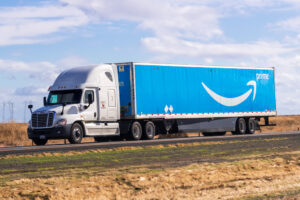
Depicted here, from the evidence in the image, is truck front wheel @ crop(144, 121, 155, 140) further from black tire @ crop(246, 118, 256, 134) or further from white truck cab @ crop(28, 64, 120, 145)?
black tire @ crop(246, 118, 256, 134)

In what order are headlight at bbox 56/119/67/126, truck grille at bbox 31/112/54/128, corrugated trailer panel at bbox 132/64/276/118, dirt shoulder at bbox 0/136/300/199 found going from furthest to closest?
corrugated trailer panel at bbox 132/64/276/118
truck grille at bbox 31/112/54/128
headlight at bbox 56/119/67/126
dirt shoulder at bbox 0/136/300/199

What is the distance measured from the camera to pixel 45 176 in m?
13.1

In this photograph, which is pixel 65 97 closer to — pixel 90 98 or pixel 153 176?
pixel 90 98

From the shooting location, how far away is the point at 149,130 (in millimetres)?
31984

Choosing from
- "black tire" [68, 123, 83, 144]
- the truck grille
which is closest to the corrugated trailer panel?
"black tire" [68, 123, 83, 144]

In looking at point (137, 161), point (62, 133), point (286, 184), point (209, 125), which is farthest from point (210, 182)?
point (209, 125)

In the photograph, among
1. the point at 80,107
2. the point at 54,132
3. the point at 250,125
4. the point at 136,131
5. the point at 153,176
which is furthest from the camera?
the point at 250,125

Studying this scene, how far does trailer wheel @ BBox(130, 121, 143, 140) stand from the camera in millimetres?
30922

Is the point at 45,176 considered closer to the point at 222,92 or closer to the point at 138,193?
the point at 138,193

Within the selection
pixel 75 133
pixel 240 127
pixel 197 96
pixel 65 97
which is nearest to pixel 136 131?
pixel 75 133

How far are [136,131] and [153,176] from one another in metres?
18.7

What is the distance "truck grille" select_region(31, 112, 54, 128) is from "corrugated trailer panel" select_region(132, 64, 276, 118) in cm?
506

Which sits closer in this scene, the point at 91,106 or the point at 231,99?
the point at 91,106

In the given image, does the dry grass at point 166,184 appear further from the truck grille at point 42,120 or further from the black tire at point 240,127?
the black tire at point 240,127
